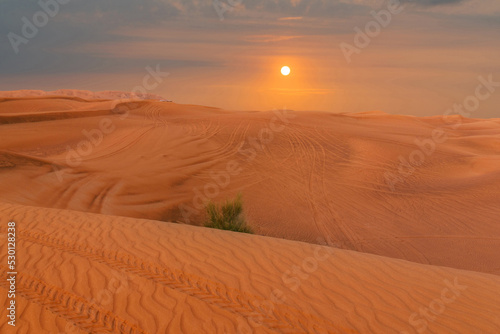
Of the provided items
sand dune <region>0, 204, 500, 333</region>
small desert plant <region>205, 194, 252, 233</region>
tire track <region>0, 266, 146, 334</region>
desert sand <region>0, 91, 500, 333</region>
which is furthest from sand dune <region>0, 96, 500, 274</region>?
tire track <region>0, 266, 146, 334</region>

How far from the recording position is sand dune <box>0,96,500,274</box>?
11344mm

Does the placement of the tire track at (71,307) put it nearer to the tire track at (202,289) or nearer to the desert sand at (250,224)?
the desert sand at (250,224)

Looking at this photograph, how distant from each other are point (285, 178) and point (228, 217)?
543 cm

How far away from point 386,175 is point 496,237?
5044mm

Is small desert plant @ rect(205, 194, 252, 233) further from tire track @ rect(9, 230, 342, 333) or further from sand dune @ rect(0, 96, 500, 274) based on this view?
tire track @ rect(9, 230, 342, 333)

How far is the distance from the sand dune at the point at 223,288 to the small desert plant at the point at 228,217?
2.78 meters

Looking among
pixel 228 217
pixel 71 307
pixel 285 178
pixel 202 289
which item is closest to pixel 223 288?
pixel 202 289

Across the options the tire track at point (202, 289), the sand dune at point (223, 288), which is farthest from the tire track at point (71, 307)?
the tire track at point (202, 289)

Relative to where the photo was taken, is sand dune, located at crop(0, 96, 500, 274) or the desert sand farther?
sand dune, located at crop(0, 96, 500, 274)

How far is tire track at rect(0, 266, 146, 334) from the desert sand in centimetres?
2

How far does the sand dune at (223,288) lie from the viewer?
429 centimetres

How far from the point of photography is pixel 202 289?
4930mm

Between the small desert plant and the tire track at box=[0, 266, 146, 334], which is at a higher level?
the small desert plant

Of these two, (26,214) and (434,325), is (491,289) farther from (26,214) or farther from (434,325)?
(26,214)
